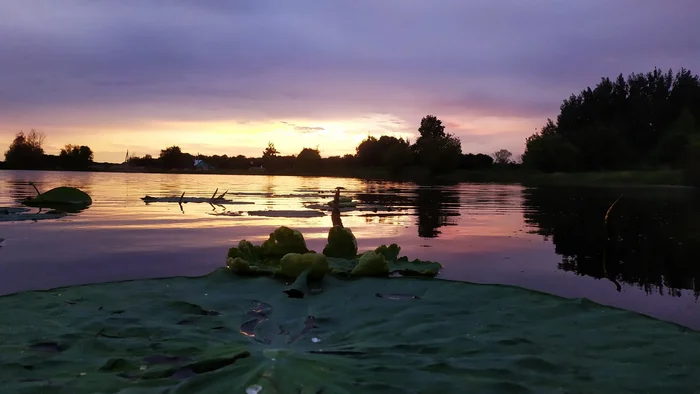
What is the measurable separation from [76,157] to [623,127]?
227ft

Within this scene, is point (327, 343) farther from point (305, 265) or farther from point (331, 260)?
point (331, 260)

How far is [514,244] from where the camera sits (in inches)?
240

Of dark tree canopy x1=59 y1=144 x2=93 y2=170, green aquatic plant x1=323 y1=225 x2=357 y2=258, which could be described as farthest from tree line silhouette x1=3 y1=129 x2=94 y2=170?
green aquatic plant x1=323 y1=225 x2=357 y2=258

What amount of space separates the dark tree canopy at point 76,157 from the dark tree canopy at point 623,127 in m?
54.8

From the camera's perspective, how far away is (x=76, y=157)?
205 ft

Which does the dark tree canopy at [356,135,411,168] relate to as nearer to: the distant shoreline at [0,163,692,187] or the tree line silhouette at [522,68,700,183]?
the distant shoreline at [0,163,692,187]

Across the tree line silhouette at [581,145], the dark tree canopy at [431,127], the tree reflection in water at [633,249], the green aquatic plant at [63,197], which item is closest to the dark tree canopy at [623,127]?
the tree line silhouette at [581,145]

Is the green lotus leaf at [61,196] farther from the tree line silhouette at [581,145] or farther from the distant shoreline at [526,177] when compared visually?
the tree line silhouette at [581,145]

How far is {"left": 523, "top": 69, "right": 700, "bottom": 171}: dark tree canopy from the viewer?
157 ft

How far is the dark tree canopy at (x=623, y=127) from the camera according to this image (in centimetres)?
4800

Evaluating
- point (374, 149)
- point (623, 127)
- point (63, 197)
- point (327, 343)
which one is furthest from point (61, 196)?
point (623, 127)

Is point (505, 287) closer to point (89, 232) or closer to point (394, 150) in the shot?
point (89, 232)

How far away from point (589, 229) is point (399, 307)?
644 cm

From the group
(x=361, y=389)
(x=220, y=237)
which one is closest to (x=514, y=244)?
(x=220, y=237)
